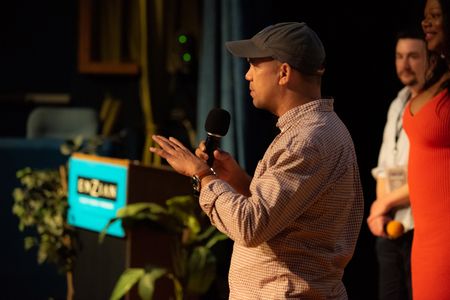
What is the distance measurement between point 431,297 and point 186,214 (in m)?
1.70

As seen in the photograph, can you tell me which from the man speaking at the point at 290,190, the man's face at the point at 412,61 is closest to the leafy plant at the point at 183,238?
the man's face at the point at 412,61

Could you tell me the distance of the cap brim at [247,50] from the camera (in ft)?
7.53

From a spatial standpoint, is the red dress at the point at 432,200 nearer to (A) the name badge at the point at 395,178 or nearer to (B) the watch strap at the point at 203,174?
(B) the watch strap at the point at 203,174

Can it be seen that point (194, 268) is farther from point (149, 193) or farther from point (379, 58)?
point (379, 58)

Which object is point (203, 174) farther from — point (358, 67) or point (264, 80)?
point (358, 67)

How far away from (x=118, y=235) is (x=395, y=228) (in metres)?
1.21

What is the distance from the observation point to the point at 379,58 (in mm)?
5398

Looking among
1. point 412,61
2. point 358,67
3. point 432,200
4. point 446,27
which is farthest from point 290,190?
point 358,67

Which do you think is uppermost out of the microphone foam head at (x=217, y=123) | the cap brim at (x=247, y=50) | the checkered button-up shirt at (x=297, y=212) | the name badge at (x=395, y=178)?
the cap brim at (x=247, y=50)

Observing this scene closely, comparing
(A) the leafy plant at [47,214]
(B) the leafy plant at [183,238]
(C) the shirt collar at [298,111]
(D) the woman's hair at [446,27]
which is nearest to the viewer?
(C) the shirt collar at [298,111]

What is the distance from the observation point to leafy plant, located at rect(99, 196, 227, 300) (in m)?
4.03

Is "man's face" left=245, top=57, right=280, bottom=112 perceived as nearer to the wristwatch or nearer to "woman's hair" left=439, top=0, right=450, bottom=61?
the wristwatch

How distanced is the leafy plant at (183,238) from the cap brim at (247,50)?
1.71m

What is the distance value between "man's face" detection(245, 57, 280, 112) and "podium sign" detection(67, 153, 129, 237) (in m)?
1.79
